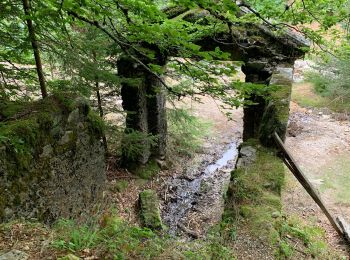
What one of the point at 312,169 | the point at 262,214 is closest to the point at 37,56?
the point at 262,214

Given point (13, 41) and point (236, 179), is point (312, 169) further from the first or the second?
point (13, 41)

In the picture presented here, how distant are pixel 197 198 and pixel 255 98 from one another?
3.29m

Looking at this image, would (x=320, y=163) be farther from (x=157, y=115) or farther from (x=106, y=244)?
(x=106, y=244)

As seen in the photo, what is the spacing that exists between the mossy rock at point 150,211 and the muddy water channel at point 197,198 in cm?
48

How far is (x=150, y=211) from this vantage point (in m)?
8.03

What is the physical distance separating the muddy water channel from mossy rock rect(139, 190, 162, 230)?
48 centimetres

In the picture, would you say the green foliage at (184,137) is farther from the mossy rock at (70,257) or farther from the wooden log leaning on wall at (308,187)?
the mossy rock at (70,257)

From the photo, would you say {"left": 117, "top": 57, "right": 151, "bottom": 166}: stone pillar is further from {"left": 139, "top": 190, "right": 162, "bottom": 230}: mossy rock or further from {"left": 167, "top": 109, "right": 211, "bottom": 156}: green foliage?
{"left": 167, "top": 109, "right": 211, "bottom": 156}: green foliage

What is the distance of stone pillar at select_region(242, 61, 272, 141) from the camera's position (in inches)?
356

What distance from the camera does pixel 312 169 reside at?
37.0ft

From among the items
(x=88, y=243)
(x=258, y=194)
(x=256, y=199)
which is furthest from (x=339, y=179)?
(x=88, y=243)

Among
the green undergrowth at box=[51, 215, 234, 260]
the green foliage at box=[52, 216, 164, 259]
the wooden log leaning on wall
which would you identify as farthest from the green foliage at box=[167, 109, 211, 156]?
the green foliage at box=[52, 216, 164, 259]

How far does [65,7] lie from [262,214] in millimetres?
3959

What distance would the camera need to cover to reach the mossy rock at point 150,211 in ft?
25.1
